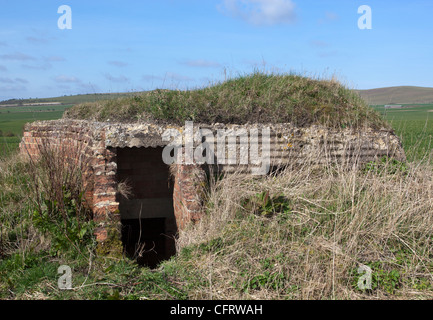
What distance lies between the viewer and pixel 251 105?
7.50 m

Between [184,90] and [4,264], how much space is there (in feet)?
16.1

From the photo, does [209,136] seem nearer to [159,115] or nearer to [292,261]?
[159,115]

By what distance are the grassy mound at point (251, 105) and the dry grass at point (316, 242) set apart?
171 cm

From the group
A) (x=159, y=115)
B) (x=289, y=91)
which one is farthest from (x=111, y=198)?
(x=289, y=91)

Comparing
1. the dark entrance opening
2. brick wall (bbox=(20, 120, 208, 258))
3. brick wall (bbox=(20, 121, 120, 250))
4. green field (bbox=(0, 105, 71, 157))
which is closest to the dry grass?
brick wall (bbox=(20, 120, 208, 258))

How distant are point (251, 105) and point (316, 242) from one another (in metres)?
3.59

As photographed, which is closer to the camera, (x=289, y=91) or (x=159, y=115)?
(x=159, y=115)

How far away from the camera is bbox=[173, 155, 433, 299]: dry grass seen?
169 inches

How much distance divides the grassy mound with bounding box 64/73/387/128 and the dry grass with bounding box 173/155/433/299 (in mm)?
1711

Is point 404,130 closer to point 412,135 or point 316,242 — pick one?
point 412,135

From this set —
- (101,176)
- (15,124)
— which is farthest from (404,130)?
(15,124)

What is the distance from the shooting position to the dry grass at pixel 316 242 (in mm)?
4297

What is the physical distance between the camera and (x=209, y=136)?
671 cm
